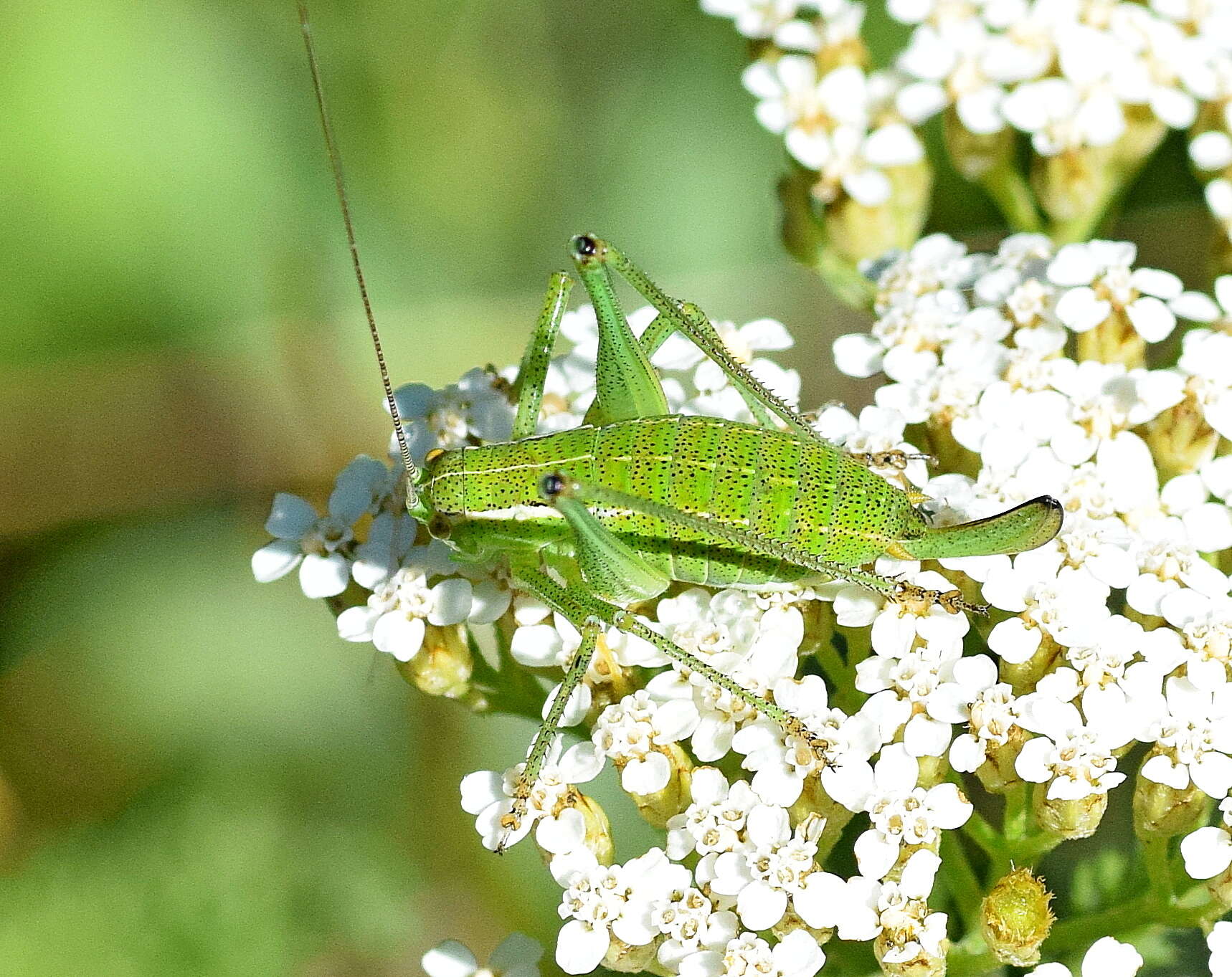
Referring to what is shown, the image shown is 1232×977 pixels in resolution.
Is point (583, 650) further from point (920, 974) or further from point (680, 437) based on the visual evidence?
point (920, 974)

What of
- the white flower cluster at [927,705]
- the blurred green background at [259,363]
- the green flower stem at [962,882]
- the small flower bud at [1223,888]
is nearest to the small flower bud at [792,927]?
the white flower cluster at [927,705]

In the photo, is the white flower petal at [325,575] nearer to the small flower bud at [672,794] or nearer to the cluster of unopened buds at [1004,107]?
the small flower bud at [672,794]

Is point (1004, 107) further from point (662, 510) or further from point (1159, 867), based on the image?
point (1159, 867)

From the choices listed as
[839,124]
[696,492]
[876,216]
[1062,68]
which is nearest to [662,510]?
[696,492]

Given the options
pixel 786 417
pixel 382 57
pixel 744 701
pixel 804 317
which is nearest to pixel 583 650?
pixel 744 701

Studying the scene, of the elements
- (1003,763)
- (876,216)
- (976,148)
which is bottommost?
(1003,763)
